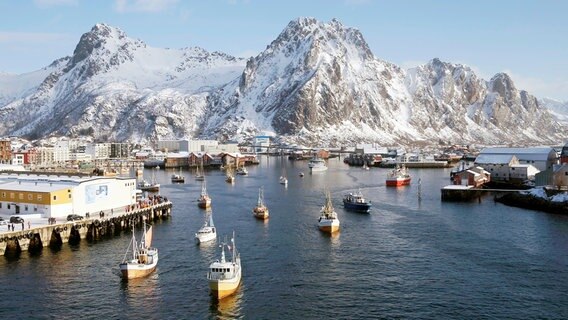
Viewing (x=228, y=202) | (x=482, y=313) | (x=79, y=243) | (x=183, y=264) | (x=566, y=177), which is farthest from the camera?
(x=228, y=202)

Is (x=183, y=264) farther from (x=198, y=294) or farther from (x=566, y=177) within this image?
(x=566, y=177)

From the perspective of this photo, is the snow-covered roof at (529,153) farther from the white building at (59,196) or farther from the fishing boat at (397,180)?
the white building at (59,196)

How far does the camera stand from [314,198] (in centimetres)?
9675

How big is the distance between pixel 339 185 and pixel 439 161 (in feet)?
280

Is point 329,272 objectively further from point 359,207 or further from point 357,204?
point 357,204

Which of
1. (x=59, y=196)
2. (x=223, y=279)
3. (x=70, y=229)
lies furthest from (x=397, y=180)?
(x=223, y=279)

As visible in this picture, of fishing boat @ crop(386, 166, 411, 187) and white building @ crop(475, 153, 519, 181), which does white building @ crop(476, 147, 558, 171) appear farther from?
fishing boat @ crop(386, 166, 411, 187)

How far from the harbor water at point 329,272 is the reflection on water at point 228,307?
7 cm

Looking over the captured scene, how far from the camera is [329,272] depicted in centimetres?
4728

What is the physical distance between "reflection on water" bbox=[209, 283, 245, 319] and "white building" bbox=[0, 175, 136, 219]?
3029 cm

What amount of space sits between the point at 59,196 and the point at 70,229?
5.95 m

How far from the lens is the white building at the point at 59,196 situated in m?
63.1

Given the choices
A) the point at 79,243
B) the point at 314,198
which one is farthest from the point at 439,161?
the point at 79,243

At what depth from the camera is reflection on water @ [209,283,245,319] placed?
37.7m
